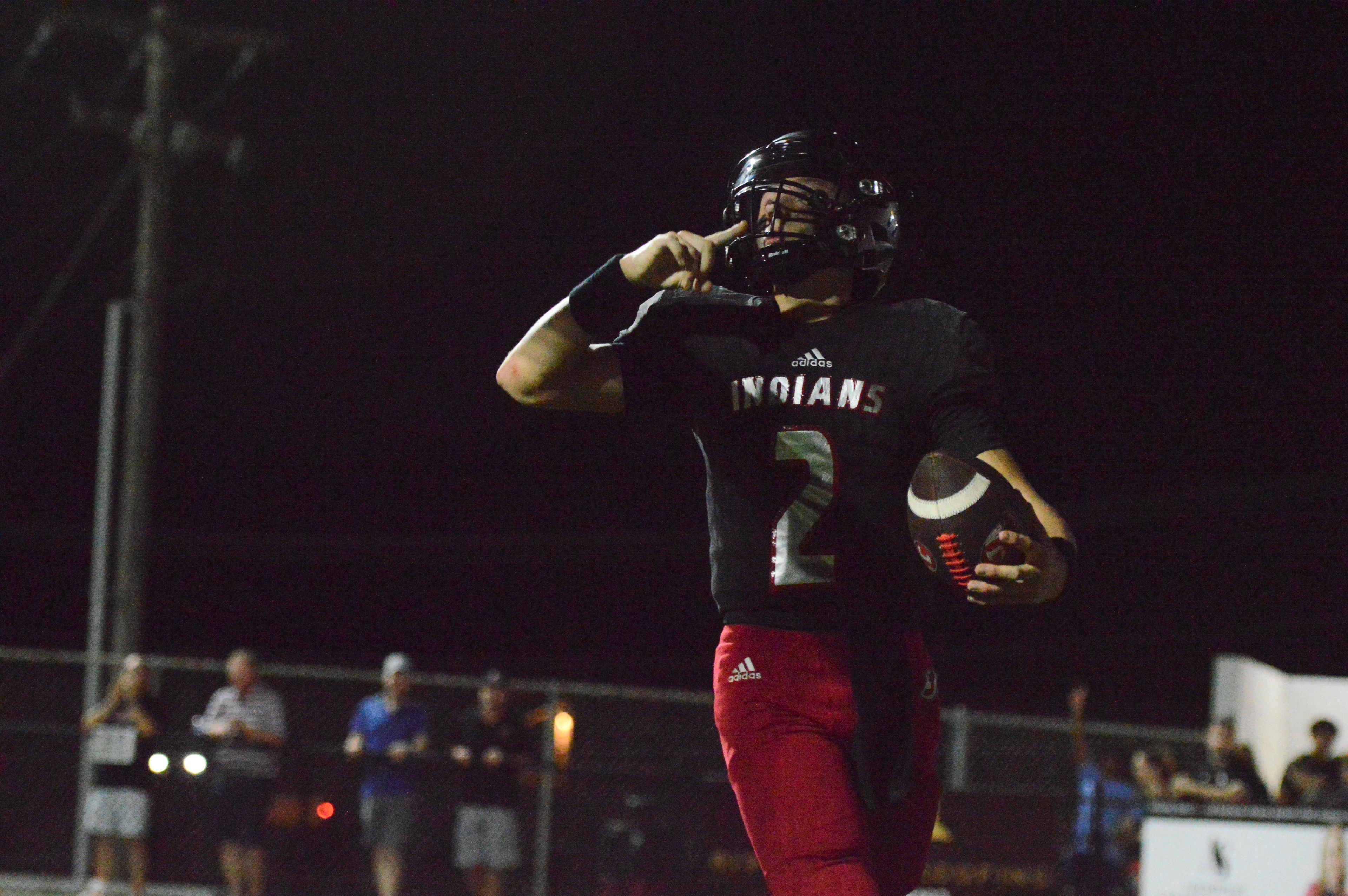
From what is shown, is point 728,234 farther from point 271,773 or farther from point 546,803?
point 546,803

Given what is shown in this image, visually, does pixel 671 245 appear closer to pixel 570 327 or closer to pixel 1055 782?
pixel 570 327

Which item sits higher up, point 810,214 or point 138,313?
point 138,313

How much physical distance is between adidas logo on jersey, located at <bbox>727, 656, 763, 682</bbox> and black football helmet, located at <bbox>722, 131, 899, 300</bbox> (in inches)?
31.0

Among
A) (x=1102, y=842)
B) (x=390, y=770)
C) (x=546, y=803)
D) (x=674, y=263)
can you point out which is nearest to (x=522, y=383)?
(x=674, y=263)

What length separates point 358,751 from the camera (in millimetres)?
10609

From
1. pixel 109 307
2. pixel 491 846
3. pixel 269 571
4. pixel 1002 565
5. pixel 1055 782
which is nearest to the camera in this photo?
pixel 1002 565

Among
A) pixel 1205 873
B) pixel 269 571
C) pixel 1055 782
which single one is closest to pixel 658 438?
pixel 269 571

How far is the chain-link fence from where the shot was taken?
34.9ft

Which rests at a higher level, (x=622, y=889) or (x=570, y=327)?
(x=570, y=327)

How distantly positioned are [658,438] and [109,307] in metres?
20.8

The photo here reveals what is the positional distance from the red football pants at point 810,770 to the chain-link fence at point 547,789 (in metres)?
7.38

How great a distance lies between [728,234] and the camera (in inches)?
127

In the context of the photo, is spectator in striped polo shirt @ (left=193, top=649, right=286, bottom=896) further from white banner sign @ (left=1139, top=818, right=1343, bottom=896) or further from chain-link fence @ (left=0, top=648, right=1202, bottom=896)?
white banner sign @ (left=1139, top=818, right=1343, bottom=896)

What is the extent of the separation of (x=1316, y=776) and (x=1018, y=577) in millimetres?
8278
